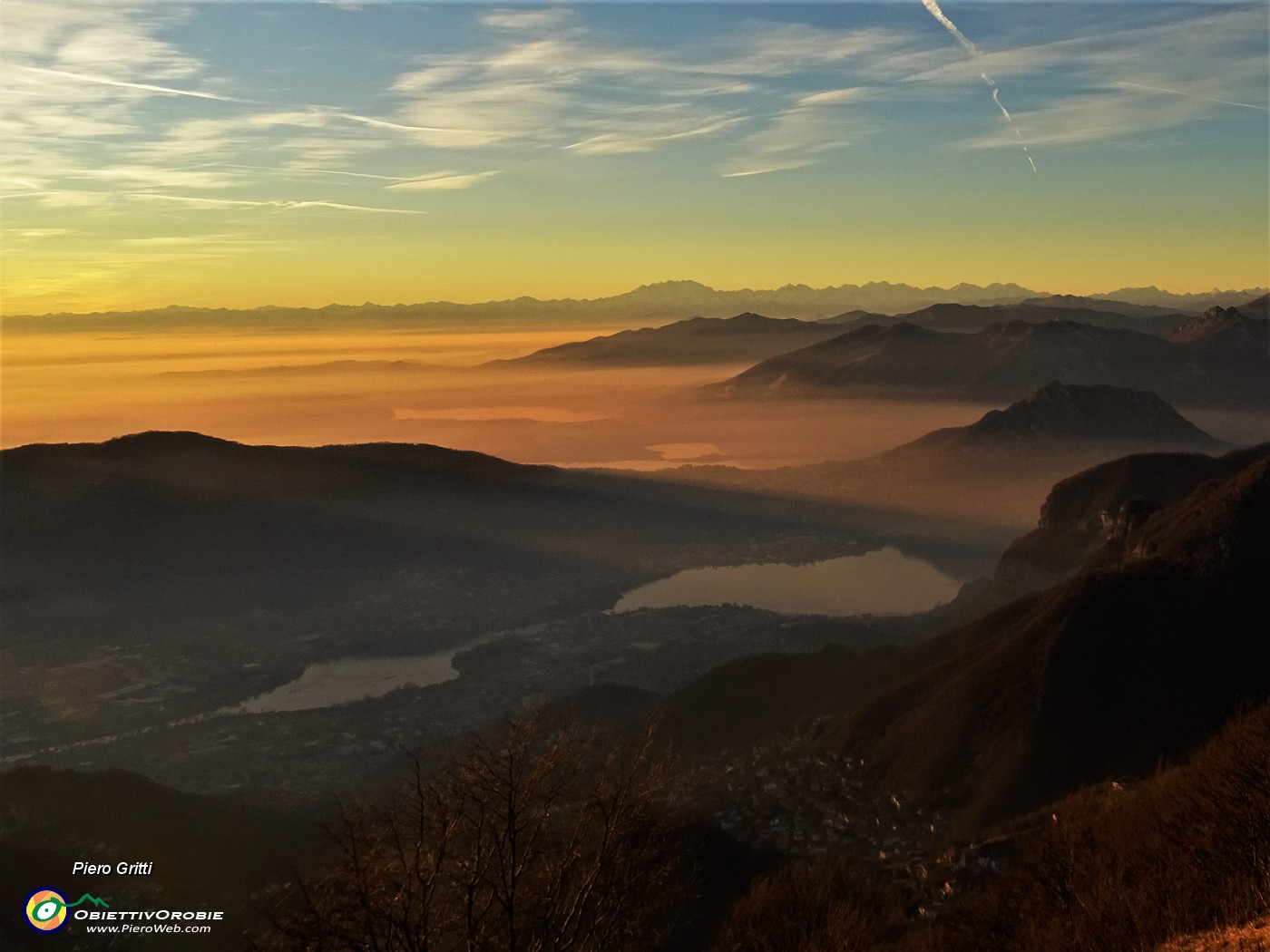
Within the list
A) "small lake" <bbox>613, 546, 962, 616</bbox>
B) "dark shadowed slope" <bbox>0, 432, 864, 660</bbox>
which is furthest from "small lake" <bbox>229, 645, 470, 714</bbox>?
"small lake" <bbox>613, 546, 962, 616</bbox>

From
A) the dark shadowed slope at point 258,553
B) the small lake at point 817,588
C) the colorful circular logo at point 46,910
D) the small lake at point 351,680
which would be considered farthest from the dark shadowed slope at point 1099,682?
the dark shadowed slope at point 258,553

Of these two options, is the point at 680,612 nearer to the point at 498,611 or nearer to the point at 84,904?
the point at 498,611

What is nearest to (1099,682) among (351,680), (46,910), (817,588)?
(46,910)

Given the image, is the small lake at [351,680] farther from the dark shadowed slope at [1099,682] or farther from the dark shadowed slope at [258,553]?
the dark shadowed slope at [1099,682]

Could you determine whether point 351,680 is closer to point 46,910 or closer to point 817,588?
point 46,910

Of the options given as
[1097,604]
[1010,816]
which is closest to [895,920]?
[1010,816]

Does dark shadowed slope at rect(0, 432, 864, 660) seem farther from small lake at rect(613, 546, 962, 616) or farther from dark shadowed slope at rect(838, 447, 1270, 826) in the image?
dark shadowed slope at rect(838, 447, 1270, 826)

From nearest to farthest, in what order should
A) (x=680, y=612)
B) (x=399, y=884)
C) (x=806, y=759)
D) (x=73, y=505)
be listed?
(x=399, y=884)
(x=806, y=759)
(x=680, y=612)
(x=73, y=505)
